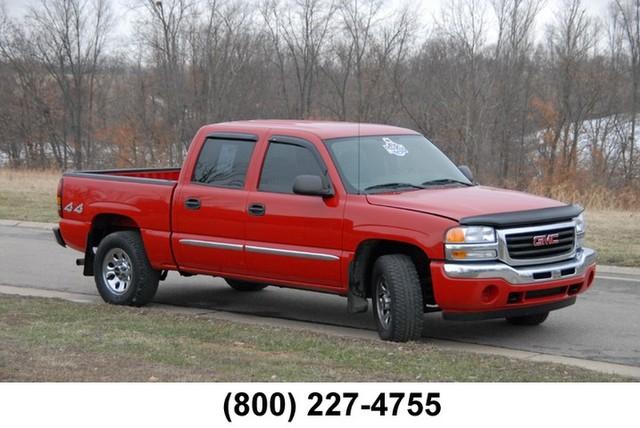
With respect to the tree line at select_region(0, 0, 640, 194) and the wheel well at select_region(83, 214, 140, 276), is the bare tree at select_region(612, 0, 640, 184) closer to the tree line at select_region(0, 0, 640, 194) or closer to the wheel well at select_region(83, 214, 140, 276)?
the tree line at select_region(0, 0, 640, 194)

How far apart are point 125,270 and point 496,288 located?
423cm

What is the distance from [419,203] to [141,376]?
9.20ft

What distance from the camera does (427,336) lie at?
29.3 ft

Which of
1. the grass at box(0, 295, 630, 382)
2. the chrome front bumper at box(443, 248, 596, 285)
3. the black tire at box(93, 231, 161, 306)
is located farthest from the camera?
the black tire at box(93, 231, 161, 306)

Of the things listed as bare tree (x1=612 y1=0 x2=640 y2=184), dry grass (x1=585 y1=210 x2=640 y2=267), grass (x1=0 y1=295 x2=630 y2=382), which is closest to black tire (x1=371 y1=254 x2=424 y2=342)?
grass (x1=0 y1=295 x2=630 y2=382)

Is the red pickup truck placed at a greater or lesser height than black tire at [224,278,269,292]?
greater

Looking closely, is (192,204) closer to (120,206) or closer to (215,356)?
(120,206)

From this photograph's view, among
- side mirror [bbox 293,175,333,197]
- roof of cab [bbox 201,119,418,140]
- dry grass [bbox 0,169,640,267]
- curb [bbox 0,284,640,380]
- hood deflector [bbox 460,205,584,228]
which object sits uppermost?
roof of cab [bbox 201,119,418,140]

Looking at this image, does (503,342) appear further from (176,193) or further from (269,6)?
(269,6)

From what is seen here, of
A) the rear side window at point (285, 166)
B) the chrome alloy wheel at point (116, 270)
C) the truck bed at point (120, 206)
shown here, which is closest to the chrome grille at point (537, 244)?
the rear side window at point (285, 166)

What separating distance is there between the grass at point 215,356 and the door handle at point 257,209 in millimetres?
1041

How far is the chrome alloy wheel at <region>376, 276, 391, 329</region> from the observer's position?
838 centimetres

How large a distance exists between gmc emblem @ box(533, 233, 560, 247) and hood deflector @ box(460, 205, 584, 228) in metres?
0.12

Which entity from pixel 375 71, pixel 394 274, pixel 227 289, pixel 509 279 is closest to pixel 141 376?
pixel 394 274
